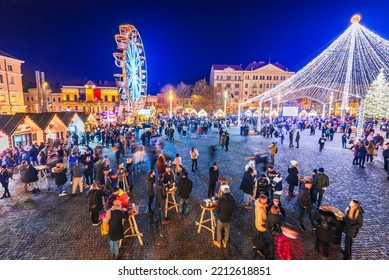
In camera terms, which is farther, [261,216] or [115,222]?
[261,216]

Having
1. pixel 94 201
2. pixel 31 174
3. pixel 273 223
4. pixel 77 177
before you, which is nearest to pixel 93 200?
pixel 94 201

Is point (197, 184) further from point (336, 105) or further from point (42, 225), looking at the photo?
point (336, 105)

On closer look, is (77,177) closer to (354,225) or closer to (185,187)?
(185,187)

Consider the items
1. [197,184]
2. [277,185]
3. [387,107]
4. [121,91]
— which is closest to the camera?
[277,185]

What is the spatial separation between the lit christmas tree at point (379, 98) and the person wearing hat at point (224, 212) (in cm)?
3284

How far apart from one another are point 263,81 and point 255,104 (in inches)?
340

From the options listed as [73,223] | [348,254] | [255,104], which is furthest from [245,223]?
[255,104]

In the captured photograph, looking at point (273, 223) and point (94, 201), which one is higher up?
point (273, 223)

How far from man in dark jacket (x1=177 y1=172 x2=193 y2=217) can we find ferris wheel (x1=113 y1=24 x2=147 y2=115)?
25.6 meters

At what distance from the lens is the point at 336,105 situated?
5994cm

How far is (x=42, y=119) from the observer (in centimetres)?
1742

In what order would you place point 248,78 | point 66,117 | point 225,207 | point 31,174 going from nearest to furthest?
1. point 225,207
2. point 31,174
3. point 66,117
4. point 248,78

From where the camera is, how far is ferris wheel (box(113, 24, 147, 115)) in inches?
1104

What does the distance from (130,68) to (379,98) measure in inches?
1327
